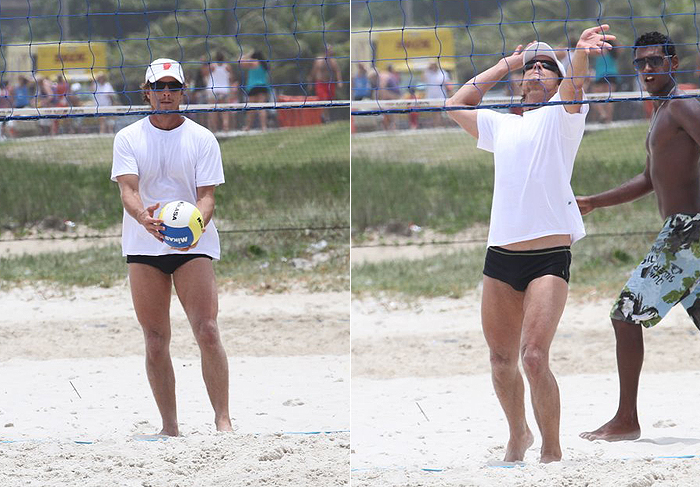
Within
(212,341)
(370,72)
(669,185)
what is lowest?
(212,341)

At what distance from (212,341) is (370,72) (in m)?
13.2

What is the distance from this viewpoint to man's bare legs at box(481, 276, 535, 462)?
12.9 ft

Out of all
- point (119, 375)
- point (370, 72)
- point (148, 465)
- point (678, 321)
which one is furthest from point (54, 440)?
point (370, 72)

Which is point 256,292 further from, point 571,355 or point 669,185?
point 669,185

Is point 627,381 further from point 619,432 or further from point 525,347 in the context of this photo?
point 525,347

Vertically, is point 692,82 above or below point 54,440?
above

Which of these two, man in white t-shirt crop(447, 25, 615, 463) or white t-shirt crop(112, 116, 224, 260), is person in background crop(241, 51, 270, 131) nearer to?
white t-shirt crop(112, 116, 224, 260)

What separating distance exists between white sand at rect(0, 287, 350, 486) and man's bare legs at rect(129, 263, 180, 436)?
0.16 meters

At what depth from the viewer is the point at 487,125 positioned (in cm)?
405

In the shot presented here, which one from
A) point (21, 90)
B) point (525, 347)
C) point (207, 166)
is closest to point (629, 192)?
point (525, 347)

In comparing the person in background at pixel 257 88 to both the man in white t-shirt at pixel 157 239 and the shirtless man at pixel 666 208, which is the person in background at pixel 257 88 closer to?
the man in white t-shirt at pixel 157 239

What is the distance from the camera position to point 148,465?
389cm

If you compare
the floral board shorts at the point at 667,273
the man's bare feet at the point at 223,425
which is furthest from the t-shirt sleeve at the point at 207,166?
the floral board shorts at the point at 667,273

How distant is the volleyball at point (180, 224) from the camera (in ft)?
13.5
